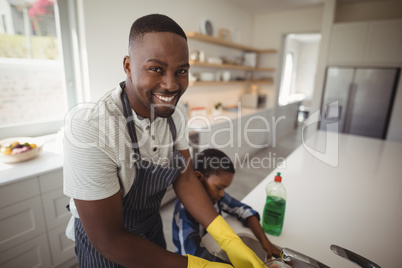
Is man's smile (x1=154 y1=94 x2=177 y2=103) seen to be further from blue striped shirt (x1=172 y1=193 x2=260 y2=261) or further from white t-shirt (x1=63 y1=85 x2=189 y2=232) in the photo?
blue striped shirt (x1=172 y1=193 x2=260 y2=261)

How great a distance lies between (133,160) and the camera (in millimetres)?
779

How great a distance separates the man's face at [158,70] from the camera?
2.20 feet

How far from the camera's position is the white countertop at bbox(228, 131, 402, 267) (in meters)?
0.88

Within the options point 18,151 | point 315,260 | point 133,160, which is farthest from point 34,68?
point 315,260

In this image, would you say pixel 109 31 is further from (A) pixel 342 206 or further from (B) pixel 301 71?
(B) pixel 301 71

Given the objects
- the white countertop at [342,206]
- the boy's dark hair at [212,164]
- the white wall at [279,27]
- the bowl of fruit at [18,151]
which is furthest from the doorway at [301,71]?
the bowl of fruit at [18,151]

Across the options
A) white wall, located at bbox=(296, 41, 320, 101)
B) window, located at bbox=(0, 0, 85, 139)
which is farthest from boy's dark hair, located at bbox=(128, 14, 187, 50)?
white wall, located at bbox=(296, 41, 320, 101)

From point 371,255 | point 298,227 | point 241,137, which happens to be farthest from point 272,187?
point 241,137

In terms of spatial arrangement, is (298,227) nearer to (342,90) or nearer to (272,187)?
(272,187)

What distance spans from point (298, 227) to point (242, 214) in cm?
24

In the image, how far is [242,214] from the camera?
3.28 ft

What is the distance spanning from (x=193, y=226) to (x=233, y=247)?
0.74 feet

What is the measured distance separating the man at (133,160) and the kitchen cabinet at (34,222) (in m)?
0.71

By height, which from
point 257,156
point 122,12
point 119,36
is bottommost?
point 257,156
